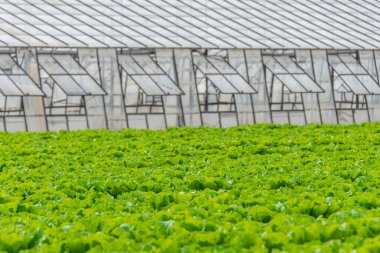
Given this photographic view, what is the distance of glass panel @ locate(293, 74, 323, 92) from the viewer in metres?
35.8

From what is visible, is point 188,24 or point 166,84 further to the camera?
point 188,24

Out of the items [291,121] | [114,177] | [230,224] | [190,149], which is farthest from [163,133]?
[230,224]

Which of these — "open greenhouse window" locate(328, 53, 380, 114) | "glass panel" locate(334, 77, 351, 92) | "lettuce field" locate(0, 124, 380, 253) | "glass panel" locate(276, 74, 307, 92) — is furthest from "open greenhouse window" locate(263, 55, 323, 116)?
"lettuce field" locate(0, 124, 380, 253)

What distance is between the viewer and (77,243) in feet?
23.2

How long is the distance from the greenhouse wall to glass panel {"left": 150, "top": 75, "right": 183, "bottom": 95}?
5 cm

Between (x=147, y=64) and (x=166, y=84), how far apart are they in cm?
121

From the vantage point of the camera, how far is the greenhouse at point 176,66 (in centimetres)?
3269

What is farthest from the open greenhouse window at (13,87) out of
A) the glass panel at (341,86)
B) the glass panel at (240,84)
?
the glass panel at (341,86)

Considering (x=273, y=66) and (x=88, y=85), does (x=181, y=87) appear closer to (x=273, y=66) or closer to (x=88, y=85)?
(x=88, y=85)

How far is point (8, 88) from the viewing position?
31.4 metres

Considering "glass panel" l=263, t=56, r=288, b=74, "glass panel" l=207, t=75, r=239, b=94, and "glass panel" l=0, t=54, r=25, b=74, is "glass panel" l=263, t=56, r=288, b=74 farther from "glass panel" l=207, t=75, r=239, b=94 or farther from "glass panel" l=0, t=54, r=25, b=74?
"glass panel" l=0, t=54, r=25, b=74

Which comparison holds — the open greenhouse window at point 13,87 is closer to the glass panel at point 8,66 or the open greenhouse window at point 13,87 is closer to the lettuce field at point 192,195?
the glass panel at point 8,66

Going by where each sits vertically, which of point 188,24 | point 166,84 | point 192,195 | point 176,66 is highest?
point 188,24

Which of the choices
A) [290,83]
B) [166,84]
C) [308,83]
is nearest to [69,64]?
[166,84]
